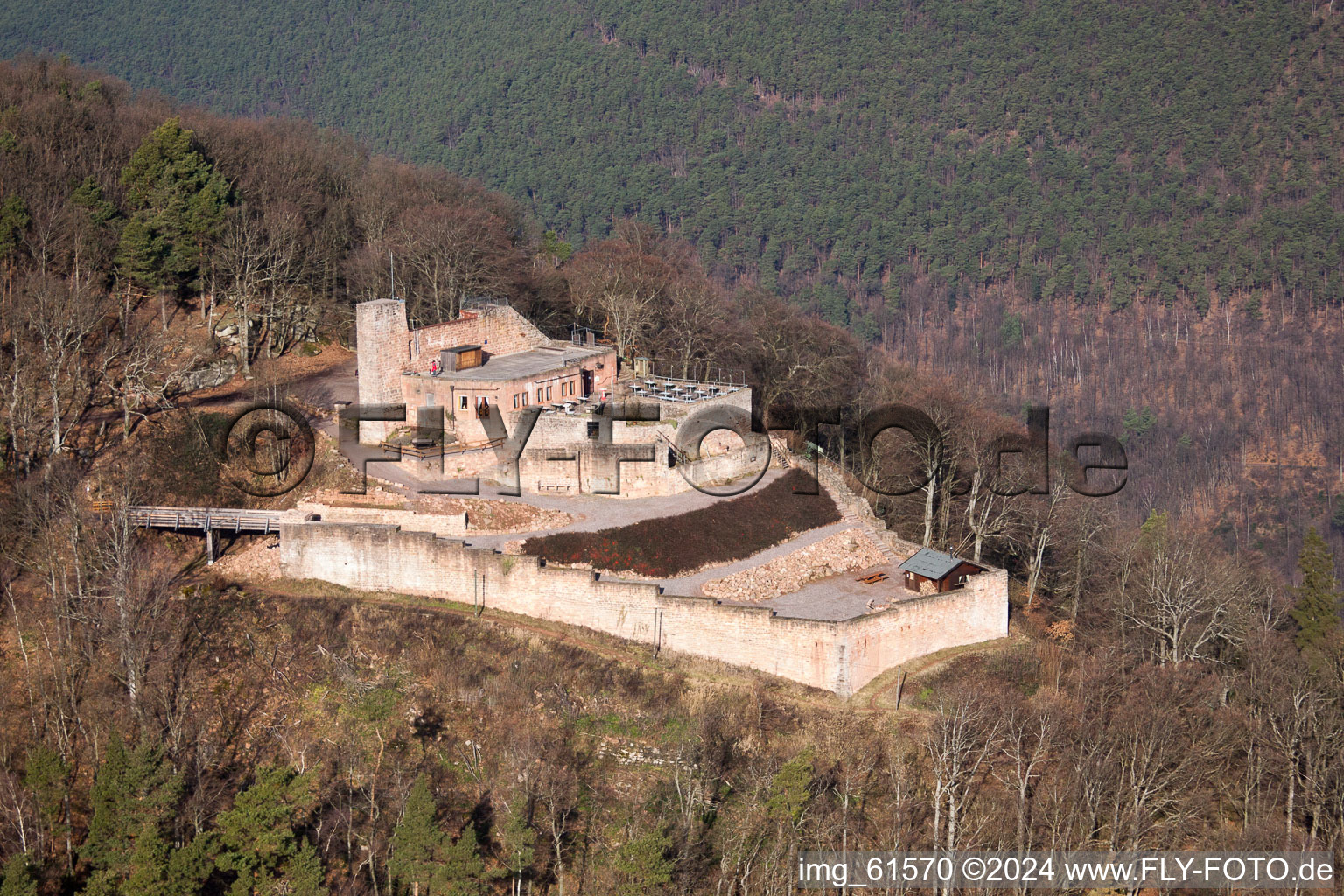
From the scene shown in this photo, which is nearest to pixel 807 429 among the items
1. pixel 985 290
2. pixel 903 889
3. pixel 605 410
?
pixel 605 410

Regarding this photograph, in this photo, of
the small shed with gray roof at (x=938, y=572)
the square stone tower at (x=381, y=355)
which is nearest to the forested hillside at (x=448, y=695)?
the small shed with gray roof at (x=938, y=572)

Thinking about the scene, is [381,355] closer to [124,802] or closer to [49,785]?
[49,785]

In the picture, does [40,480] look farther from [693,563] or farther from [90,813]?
[693,563]

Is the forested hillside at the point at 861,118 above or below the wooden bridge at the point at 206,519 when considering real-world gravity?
above

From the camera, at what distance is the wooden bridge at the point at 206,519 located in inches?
1540

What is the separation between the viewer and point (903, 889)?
3139 centimetres

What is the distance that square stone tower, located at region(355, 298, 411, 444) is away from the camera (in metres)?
44.9

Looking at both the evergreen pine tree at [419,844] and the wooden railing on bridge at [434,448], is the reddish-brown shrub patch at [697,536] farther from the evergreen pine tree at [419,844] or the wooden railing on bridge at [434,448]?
the evergreen pine tree at [419,844]

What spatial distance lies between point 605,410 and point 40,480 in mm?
17030

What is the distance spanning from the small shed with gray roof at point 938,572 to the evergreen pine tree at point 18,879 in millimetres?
23601

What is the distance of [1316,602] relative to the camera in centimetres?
5144

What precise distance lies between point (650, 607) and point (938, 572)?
335 inches

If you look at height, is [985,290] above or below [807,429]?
above

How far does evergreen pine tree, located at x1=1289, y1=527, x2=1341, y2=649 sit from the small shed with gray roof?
17398 millimetres
